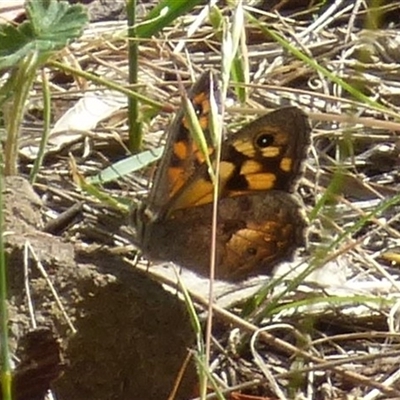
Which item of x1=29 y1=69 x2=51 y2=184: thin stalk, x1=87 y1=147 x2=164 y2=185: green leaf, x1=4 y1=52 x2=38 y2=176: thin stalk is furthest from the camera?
x1=87 y1=147 x2=164 y2=185: green leaf

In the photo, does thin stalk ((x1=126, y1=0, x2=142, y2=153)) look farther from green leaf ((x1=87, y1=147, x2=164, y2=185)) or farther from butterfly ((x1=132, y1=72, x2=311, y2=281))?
butterfly ((x1=132, y1=72, x2=311, y2=281))

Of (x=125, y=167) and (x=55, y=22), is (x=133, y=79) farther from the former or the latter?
(x=55, y=22)

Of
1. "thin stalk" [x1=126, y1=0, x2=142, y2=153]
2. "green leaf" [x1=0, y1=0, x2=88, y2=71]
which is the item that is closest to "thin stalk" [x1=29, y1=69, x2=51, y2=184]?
"thin stalk" [x1=126, y1=0, x2=142, y2=153]

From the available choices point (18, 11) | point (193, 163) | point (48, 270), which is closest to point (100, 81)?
point (193, 163)

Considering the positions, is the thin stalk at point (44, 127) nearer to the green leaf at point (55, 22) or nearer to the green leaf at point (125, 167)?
the green leaf at point (125, 167)

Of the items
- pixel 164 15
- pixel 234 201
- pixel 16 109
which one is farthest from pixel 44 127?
pixel 234 201

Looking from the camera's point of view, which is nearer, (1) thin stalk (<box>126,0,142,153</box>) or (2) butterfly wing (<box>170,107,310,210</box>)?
(2) butterfly wing (<box>170,107,310,210</box>)

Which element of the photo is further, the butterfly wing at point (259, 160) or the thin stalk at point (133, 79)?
the thin stalk at point (133, 79)

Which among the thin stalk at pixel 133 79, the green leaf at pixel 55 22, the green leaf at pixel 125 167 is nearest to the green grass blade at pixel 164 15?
the thin stalk at pixel 133 79

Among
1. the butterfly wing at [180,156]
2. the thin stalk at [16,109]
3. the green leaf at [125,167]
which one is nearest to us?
the butterfly wing at [180,156]
